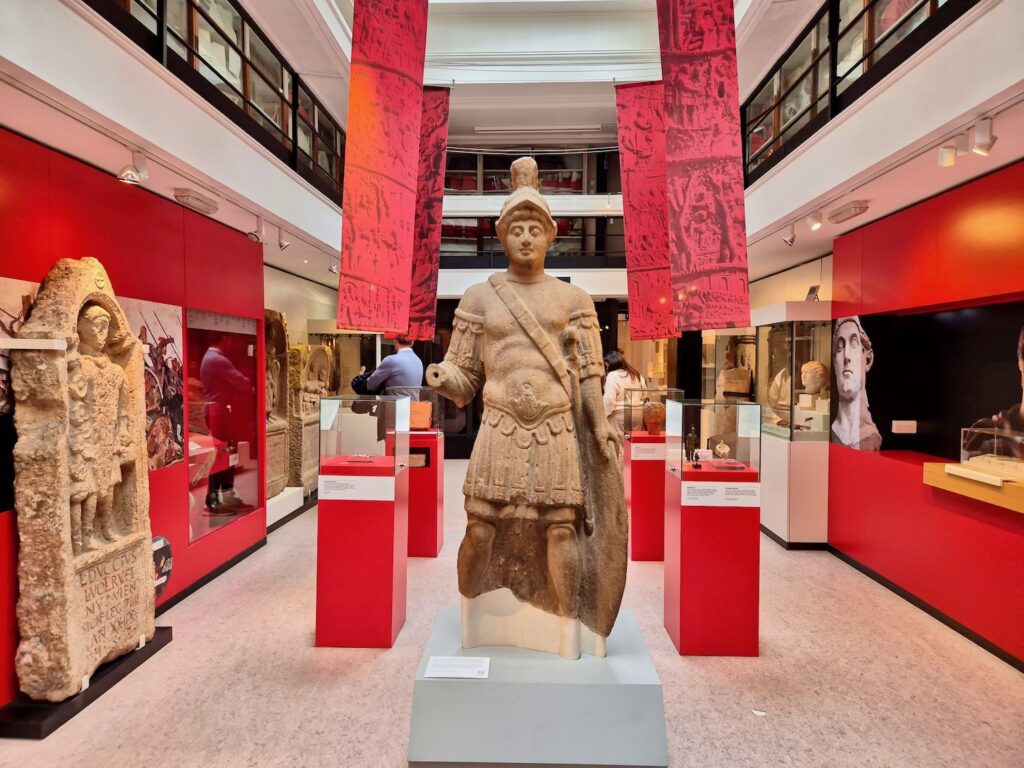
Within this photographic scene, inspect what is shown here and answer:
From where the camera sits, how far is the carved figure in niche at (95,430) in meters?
3.17

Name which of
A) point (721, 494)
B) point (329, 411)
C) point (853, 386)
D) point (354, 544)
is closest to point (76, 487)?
point (329, 411)

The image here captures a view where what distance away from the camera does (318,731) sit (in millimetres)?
2920

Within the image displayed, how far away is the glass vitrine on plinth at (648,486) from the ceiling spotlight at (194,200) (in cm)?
413

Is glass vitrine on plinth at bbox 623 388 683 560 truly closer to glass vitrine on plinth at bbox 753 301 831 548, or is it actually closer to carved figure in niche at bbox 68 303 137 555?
glass vitrine on plinth at bbox 753 301 831 548

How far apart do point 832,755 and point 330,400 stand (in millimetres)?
3307

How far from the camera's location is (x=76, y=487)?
10.3ft

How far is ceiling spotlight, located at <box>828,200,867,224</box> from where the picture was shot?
4850 mm

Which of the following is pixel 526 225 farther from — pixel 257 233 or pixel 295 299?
pixel 295 299

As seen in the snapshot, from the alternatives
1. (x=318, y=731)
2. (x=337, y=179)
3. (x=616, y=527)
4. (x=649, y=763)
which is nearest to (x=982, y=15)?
(x=616, y=527)

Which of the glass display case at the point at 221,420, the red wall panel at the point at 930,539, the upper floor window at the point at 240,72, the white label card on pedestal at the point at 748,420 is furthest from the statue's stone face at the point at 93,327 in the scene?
the red wall panel at the point at 930,539

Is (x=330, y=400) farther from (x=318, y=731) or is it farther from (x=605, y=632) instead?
(x=605, y=632)

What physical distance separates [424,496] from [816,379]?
13.6ft

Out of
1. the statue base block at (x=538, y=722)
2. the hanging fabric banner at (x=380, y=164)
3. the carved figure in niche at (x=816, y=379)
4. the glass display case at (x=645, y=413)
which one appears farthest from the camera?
the carved figure in niche at (x=816, y=379)

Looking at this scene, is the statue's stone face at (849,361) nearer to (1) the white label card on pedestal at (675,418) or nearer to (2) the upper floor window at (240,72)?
(1) the white label card on pedestal at (675,418)
